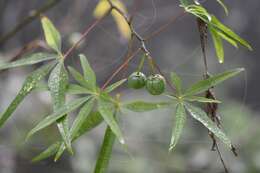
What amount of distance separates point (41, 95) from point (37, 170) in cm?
56

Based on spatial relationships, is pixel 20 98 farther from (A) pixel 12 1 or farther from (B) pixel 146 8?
(B) pixel 146 8

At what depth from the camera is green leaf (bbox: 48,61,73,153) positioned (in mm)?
966

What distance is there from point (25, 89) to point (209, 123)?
33 centimetres

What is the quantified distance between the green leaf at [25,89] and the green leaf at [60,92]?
21 mm

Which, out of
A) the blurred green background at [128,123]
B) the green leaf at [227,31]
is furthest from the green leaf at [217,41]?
the blurred green background at [128,123]

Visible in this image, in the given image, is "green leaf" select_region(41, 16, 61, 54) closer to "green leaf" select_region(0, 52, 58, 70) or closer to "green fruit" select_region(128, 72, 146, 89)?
"green leaf" select_region(0, 52, 58, 70)

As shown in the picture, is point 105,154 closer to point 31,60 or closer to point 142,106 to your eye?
point 142,106

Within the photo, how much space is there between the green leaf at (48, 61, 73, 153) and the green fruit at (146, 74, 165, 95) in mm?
Result: 150

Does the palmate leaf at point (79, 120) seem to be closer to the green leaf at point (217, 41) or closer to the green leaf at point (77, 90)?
the green leaf at point (77, 90)

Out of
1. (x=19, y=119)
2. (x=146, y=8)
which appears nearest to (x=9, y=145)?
(x=19, y=119)

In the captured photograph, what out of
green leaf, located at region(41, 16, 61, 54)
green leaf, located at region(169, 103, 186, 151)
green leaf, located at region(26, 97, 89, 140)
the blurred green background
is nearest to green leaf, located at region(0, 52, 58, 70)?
green leaf, located at region(41, 16, 61, 54)

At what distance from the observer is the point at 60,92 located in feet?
3.34

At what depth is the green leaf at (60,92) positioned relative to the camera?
0.97 metres

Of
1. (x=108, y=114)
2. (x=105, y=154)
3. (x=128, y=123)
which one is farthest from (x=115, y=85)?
(x=128, y=123)
